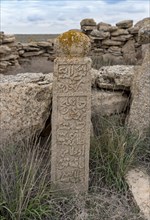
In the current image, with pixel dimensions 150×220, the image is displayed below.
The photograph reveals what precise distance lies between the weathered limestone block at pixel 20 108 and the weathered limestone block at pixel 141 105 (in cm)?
108

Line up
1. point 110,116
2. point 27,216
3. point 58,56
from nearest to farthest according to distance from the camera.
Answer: point 27,216
point 58,56
point 110,116

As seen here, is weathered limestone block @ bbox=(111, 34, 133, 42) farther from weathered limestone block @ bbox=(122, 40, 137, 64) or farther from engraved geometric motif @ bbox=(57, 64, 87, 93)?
engraved geometric motif @ bbox=(57, 64, 87, 93)

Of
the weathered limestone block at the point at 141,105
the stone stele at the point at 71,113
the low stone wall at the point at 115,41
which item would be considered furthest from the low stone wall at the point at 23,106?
the low stone wall at the point at 115,41

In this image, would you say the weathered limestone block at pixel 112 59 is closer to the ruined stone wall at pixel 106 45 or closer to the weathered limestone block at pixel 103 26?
the ruined stone wall at pixel 106 45

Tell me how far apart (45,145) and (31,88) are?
0.56m

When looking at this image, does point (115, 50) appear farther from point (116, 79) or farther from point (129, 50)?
point (116, 79)

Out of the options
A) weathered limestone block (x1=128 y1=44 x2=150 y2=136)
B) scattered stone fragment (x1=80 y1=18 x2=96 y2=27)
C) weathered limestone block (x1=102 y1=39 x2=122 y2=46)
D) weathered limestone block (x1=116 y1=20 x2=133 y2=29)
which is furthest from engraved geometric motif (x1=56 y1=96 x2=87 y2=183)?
scattered stone fragment (x1=80 y1=18 x2=96 y2=27)

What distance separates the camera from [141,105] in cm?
367

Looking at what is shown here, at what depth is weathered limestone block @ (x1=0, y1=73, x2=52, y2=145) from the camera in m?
3.04

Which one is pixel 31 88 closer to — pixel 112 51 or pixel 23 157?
pixel 23 157

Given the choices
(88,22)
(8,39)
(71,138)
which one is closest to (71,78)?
(71,138)

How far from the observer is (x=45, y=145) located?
3201mm

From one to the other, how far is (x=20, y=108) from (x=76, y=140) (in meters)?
0.61

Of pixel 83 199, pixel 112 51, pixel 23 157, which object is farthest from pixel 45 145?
pixel 112 51
